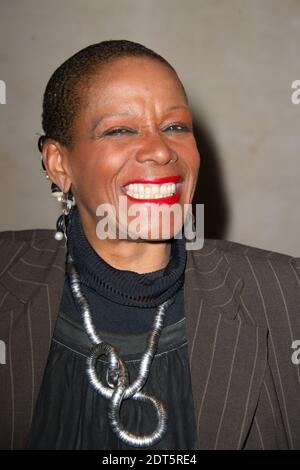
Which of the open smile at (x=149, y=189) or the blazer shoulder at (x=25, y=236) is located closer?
the open smile at (x=149, y=189)

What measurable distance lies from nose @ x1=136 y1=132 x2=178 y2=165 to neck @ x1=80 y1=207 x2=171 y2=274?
0.23 meters

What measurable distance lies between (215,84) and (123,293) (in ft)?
4.30

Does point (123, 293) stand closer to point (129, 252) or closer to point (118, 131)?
point (129, 252)

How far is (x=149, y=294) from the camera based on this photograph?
1.19 meters

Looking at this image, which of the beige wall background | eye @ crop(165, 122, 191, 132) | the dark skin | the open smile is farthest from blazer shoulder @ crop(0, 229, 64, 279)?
the beige wall background

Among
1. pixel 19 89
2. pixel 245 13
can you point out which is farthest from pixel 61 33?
pixel 245 13

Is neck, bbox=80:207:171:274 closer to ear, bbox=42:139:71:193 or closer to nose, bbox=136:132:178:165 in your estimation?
ear, bbox=42:139:71:193

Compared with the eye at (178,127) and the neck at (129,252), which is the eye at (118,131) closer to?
the eye at (178,127)

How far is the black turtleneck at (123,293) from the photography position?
120 centimetres

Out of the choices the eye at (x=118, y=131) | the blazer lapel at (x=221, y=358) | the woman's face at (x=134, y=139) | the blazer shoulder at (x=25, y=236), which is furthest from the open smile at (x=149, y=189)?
the blazer shoulder at (x=25, y=236)

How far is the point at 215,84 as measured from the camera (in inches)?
85.4

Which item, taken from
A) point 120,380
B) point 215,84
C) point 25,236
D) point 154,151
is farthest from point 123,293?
point 215,84

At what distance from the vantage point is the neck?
1.23 m

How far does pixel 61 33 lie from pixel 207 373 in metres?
1.62
